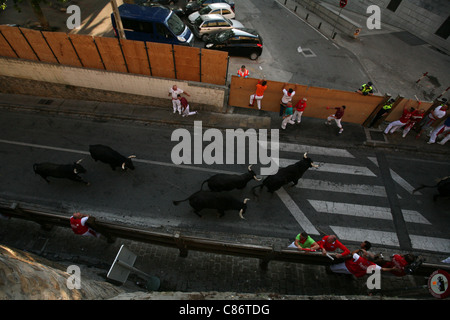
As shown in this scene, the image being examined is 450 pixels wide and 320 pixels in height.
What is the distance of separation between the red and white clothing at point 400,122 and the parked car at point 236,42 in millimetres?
8982

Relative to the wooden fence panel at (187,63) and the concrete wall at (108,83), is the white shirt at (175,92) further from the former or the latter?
the wooden fence panel at (187,63)

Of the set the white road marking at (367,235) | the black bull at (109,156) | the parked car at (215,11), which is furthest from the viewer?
the parked car at (215,11)

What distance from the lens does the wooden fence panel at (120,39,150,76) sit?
A: 1105 cm

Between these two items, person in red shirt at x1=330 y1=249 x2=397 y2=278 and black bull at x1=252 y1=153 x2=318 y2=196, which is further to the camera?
black bull at x1=252 y1=153 x2=318 y2=196

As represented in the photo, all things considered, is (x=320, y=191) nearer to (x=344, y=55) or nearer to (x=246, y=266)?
(x=246, y=266)

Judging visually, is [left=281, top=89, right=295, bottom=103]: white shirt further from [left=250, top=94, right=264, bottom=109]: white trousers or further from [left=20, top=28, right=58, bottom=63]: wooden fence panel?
[left=20, top=28, right=58, bottom=63]: wooden fence panel

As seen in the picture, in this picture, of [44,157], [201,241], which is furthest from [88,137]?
[201,241]

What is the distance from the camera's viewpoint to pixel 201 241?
6.99 metres

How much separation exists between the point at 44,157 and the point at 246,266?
9.60 metres

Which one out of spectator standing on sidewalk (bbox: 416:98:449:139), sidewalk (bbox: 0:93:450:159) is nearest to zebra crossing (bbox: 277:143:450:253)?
sidewalk (bbox: 0:93:450:159)

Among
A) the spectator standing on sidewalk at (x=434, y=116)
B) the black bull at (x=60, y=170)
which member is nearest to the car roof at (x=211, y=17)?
the black bull at (x=60, y=170)

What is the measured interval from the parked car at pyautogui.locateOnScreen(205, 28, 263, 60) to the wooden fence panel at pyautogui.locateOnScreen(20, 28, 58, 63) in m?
8.62

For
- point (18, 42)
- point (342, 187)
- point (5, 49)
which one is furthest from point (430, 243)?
point (5, 49)

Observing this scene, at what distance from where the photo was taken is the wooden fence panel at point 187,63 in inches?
436
